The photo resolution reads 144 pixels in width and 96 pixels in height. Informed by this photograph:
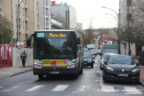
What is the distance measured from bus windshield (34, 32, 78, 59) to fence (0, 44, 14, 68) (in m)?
13.0

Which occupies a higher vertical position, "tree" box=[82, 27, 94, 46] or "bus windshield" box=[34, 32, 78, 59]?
"tree" box=[82, 27, 94, 46]

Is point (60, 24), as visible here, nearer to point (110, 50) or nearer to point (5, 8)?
point (5, 8)

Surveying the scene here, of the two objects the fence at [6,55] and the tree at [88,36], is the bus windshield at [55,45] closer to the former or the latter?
the fence at [6,55]

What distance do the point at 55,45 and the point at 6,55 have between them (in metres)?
14.4

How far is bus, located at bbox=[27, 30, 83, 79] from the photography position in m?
18.1

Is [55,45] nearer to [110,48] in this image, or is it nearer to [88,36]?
[110,48]

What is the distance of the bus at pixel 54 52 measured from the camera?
59.3 ft

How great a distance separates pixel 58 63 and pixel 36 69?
1.29 m

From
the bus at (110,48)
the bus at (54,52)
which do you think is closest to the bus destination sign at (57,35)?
the bus at (54,52)

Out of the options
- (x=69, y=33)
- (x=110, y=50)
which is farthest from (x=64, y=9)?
(x=69, y=33)

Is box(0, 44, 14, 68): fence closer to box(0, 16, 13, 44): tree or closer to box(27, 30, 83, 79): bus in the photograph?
box(0, 16, 13, 44): tree

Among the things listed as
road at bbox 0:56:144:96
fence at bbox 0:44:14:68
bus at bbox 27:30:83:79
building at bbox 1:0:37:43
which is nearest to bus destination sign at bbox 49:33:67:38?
bus at bbox 27:30:83:79

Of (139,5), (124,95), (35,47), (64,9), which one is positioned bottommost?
(124,95)

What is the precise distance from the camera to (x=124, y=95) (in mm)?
12672
